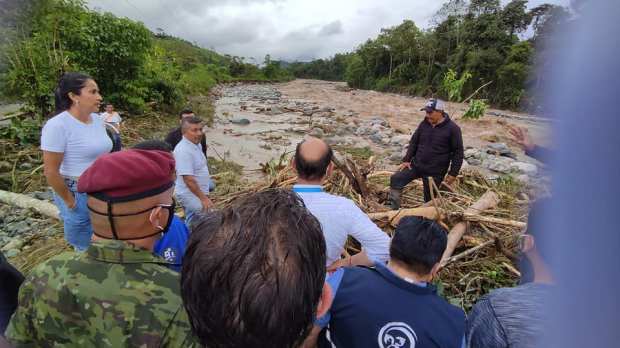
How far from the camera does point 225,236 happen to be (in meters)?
0.71

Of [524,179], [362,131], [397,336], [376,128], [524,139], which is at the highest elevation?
[524,139]

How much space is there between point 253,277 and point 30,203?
5.27 meters

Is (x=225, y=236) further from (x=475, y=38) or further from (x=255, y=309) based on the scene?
(x=475, y=38)

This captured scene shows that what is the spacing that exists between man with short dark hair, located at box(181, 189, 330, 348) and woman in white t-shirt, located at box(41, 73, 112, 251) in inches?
86.8

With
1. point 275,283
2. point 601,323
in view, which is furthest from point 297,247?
point 601,323

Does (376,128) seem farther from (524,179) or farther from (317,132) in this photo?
(524,179)

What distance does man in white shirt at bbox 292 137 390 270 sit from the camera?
5.91 ft

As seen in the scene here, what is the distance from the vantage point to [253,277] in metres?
0.66

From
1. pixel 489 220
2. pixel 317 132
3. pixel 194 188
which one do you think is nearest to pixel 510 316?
pixel 489 220

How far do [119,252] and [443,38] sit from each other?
41721mm

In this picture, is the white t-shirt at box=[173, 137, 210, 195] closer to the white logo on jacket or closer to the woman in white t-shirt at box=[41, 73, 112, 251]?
the woman in white t-shirt at box=[41, 73, 112, 251]

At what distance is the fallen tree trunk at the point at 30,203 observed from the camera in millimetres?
4184

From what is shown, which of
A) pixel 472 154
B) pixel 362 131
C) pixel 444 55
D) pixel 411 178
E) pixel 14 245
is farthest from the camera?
pixel 444 55

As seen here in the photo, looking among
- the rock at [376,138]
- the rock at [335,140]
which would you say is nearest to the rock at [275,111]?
the rock at [335,140]
